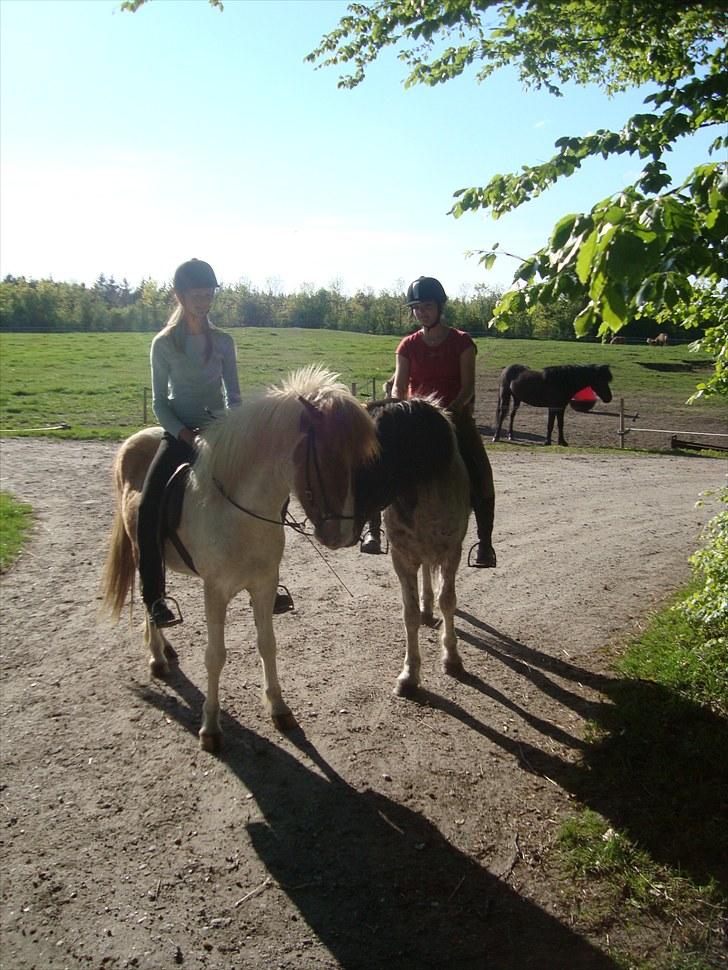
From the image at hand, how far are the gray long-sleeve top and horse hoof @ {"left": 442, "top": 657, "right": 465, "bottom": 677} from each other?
96.6 inches

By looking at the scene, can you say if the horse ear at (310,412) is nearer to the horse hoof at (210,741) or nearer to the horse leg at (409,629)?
the horse leg at (409,629)

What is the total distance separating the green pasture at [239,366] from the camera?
72.9 ft

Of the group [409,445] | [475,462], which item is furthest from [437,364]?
[409,445]

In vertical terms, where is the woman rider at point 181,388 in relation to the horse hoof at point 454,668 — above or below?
above

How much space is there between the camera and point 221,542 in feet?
13.4

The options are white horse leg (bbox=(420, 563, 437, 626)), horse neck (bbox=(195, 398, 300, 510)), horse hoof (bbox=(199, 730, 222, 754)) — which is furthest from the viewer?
white horse leg (bbox=(420, 563, 437, 626))

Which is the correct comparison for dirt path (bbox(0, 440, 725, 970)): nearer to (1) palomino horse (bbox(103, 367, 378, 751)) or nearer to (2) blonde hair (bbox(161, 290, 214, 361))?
(1) palomino horse (bbox(103, 367, 378, 751))

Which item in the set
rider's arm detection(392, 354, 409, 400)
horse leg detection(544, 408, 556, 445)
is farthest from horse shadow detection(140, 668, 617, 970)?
horse leg detection(544, 408, 556, 445)

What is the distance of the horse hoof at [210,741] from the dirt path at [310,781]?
65 millimetres

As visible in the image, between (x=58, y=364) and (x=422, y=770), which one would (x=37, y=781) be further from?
(x=58, y=364)

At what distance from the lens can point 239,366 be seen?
33594 mm

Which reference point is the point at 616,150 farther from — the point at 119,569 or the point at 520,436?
the point at 520,436

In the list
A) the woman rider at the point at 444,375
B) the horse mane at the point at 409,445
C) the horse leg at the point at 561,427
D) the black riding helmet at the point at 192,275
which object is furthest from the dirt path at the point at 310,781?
the horse leg at the point at 561,427

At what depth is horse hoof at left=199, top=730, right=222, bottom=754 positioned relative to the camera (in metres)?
4.21
